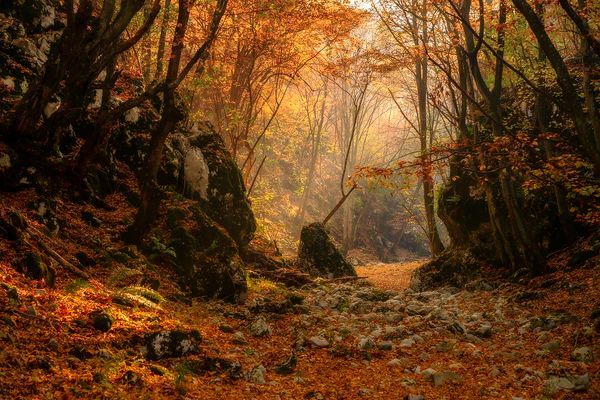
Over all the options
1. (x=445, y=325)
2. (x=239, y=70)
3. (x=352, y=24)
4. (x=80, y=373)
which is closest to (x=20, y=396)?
(x=80, y=373)

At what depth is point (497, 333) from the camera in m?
7.33

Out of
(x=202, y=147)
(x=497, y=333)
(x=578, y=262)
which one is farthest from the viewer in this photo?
(x=202, y=147)

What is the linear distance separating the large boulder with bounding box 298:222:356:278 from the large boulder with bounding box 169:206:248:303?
699 cm

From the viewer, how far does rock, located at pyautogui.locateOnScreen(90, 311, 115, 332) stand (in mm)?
4887

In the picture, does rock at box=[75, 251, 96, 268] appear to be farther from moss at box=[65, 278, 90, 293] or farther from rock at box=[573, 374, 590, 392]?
rock at box=[573, 374, 590, 392]

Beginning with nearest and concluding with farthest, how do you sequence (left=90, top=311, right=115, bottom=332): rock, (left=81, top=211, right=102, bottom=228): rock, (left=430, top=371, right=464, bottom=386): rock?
1. (left=90, top=311, right=115, bottom=332): rock
2. (left=430, top=371, right=464, bottom=386): rock
3. (left=81, top=211, right=102, bottom=228): rock

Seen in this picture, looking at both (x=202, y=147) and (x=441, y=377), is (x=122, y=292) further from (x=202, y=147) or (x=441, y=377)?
(x=202, y=147)

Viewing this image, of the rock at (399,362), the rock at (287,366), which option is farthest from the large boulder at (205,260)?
the rock at (399,362)

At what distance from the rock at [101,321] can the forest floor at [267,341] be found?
0.10 feet

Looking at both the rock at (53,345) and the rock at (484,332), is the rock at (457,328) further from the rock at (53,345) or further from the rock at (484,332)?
the rock at (53,345)

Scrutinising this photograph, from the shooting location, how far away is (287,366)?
5340 millimetres

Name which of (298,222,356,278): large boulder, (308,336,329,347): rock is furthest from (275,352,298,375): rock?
(298,222,356,278): large boulder

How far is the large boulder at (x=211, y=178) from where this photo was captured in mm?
10758

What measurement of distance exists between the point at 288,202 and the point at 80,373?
3098 centimetres
